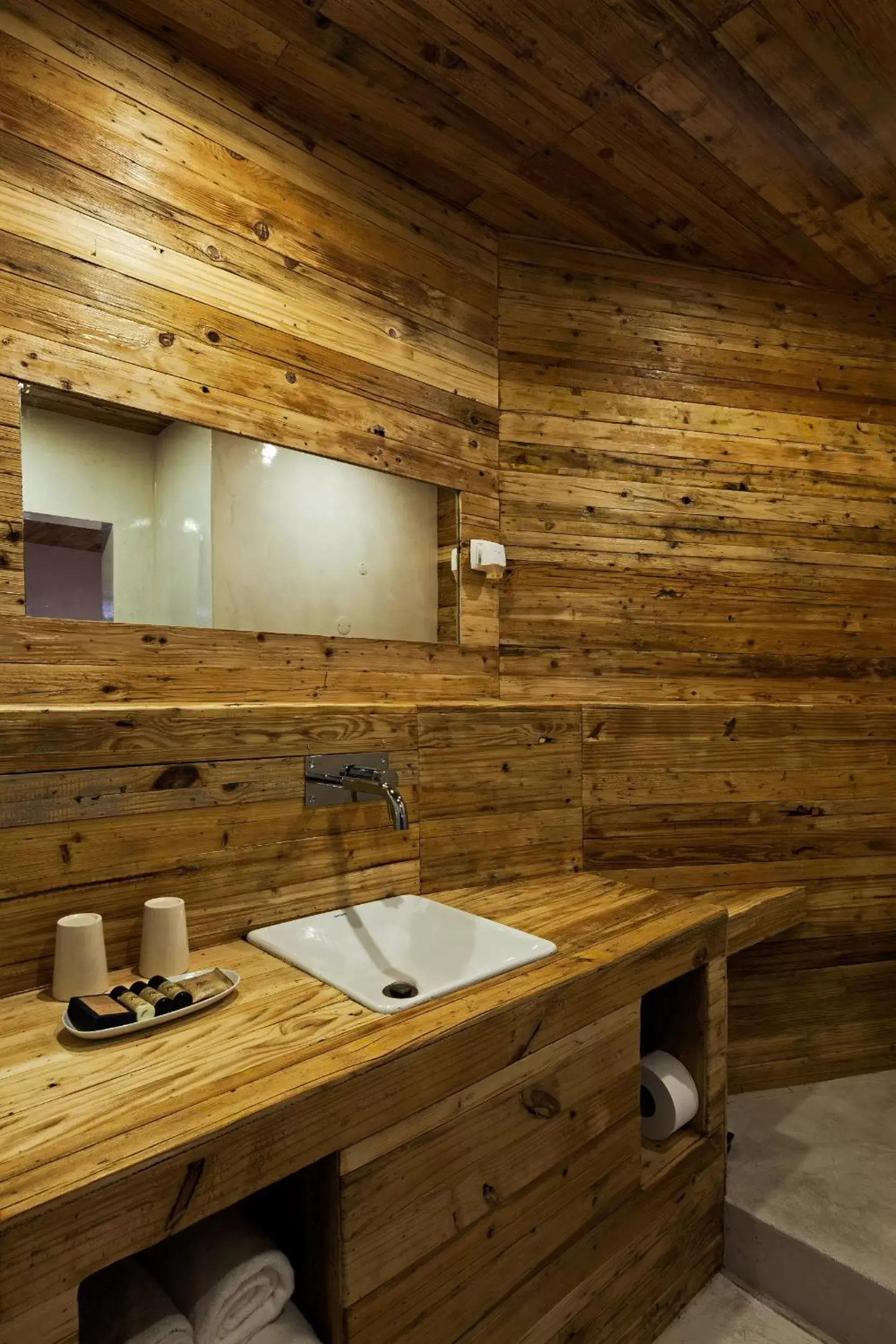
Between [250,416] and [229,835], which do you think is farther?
[250,416]

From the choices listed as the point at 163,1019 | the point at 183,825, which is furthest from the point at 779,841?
the point at 163,1019

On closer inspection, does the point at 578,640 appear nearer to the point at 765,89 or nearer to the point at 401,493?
the point at 401,493

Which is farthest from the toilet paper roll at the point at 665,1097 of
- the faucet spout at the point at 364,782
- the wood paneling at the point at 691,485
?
the wood paneling at the point at 691,485

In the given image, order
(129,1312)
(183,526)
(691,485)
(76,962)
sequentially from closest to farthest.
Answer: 1. (129,1312)
2. (76,962)
3. (183,526)
4. (691,485)

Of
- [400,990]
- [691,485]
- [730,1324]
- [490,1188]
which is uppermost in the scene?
[691,485]

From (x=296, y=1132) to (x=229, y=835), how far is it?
68 centimetres

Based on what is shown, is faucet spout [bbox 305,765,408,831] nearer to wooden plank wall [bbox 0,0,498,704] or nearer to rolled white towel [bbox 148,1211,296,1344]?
wooden plank wall [bbox 0,0,498,704]

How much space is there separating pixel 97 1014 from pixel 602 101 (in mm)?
2303

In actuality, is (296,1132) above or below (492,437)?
below

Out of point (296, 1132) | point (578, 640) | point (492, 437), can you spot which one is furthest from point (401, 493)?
point (296, 1132)

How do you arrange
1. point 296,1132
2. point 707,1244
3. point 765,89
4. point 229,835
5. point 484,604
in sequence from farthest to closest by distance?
point 484,604 < point 765,89 < point 707,1244 < point 229,835 < point 296,1132

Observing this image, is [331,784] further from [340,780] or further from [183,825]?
[183,825]

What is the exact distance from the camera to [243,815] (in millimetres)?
1578

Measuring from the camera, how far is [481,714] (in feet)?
6.57
